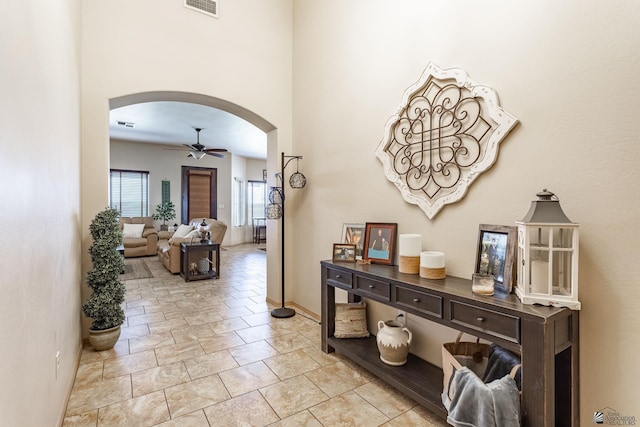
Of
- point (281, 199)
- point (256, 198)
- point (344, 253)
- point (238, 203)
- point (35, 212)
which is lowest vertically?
point (344, 253)

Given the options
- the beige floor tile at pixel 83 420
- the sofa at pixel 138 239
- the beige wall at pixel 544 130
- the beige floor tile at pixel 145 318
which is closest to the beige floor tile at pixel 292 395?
the beige wall at pixel 544 130

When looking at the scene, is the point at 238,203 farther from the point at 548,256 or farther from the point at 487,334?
the point at 548,256

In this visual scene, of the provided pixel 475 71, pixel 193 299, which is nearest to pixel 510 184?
pixel 475 71

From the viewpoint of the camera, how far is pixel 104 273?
9.05 feet

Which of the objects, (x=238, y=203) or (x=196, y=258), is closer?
(x=196, y=258)

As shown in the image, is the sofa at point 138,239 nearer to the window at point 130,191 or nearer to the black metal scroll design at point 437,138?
the window at point 130,191

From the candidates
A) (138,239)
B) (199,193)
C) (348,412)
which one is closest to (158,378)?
(348,412)

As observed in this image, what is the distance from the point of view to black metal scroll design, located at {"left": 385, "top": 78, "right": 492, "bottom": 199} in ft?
6.93

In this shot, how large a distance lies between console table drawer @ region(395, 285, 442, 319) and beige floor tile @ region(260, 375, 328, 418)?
0.87 m

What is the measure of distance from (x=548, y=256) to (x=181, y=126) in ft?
24.0

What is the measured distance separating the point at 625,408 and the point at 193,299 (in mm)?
4402

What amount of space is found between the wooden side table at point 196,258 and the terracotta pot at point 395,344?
4159 mm

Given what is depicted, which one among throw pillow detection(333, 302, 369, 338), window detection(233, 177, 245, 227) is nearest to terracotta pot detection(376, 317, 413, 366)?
throw pillow detection(333, 302, 369, 338)

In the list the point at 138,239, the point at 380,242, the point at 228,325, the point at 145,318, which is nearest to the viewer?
the point at 380,242
